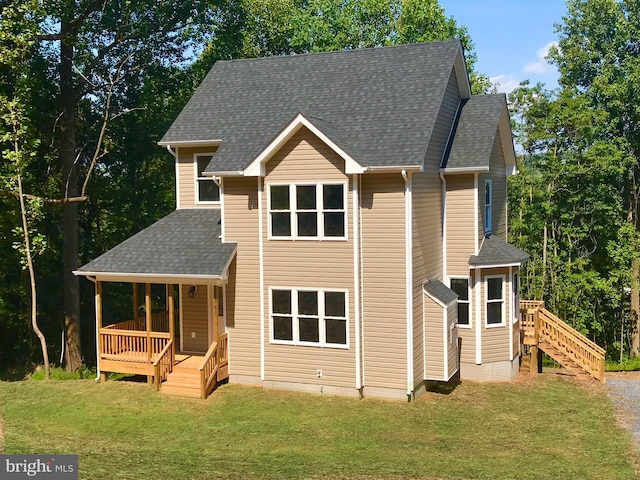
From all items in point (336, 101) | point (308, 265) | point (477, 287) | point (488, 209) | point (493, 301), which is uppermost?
point (336, 101)

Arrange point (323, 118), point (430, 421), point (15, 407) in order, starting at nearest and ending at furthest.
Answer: point (430, 421) < point (15, 407) < point (323, 118)

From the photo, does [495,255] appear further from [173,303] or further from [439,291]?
[173,303]

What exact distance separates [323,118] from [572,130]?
16149mm

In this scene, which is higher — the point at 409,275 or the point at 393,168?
the point at 393,168

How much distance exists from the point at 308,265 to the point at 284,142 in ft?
11.3

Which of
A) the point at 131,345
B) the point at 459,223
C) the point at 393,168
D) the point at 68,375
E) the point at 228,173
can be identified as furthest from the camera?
the point at 68,375

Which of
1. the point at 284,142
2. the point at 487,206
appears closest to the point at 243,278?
the point at 284,142

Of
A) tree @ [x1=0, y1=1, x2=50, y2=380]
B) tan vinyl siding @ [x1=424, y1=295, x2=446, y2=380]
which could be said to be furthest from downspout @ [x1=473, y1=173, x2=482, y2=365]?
tree @ [x1=0, y1=1, x2=50, y2=380]

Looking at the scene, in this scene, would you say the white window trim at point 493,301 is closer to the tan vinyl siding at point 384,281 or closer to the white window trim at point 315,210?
the tan vinyl siding at point 384,281

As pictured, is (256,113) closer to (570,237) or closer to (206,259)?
(206,259)

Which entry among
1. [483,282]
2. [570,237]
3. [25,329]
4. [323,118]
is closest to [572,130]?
[570,237]

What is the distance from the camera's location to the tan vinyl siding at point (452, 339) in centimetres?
1777

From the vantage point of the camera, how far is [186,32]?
30.4 metres

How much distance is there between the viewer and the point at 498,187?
72.8ft
